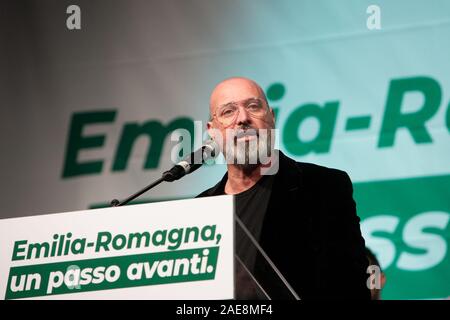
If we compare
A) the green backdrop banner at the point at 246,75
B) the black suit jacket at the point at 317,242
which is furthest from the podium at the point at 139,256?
the green backdrop banner at the point at 246,75

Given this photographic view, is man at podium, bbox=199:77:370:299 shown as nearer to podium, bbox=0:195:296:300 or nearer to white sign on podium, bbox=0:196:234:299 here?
podium, bbox=0:195:296:300

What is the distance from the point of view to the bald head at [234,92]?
343 cm

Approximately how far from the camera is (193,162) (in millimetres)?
2846

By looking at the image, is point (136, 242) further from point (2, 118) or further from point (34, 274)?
point (2, 118)

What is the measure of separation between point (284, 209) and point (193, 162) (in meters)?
0.39

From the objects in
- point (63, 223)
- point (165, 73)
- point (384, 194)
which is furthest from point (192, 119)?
point (63, 223)

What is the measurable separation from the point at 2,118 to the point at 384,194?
2521 mm

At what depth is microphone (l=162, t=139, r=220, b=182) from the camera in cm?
280

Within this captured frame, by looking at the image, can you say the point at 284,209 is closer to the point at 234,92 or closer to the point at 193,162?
the point at 193,162

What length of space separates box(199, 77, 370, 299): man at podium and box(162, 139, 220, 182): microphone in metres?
0.30

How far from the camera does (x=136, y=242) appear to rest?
2330 mm

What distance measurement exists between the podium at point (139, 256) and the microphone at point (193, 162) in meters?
0.41
